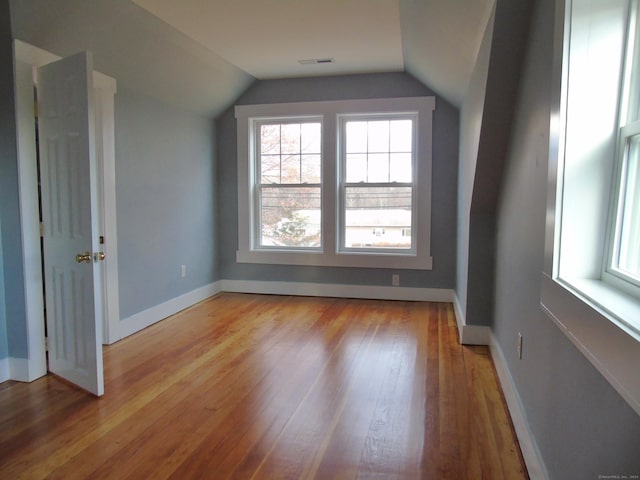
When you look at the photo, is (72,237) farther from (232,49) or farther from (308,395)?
(232,49)

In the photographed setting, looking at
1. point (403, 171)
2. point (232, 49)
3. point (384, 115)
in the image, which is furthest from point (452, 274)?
point (232, 49)

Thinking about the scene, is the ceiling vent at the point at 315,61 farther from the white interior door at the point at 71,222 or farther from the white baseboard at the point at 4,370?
the white baseboard at the point at 4,370

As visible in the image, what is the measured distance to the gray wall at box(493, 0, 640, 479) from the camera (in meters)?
1.16

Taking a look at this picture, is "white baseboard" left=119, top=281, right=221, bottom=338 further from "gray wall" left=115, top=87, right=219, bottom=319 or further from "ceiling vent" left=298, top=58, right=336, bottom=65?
"ceiling vent" left=298, top=58, right=336, bottom=65

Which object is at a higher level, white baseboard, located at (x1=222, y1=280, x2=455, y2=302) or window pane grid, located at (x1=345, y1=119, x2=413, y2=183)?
window pane grid, located at (x1=345, y1=119, x2=413, y2=183)

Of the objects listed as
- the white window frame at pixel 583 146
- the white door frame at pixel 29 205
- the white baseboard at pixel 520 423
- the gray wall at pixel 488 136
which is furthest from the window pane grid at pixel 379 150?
the white window frame at pixel 583 146

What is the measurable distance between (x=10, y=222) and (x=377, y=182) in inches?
134

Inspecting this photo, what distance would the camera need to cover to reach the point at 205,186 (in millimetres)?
5102

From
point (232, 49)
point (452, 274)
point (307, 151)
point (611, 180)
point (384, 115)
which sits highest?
point (232, 49)

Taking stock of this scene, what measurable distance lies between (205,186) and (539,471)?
4.20 metres

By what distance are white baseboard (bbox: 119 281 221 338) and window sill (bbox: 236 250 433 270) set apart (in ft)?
1.79

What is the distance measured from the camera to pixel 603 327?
3.63 ft

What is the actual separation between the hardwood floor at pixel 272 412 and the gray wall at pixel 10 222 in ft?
1.03

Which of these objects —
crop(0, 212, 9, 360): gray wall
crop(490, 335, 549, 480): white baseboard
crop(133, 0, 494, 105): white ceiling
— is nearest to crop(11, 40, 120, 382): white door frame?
crop(0, 212, 9, 360): gray wall
